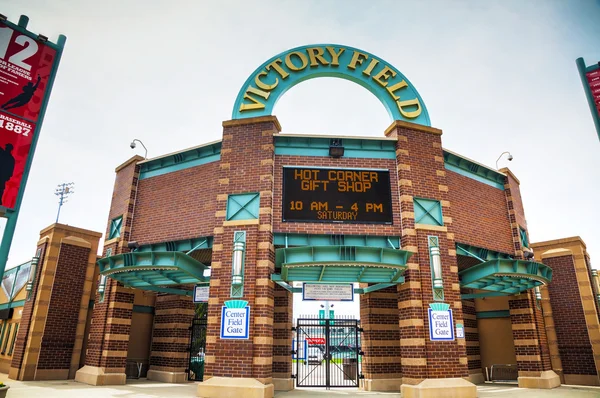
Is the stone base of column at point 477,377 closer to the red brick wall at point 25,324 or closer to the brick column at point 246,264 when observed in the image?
the brick column at point 246,264

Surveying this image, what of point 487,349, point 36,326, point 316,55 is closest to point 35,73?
point 316,55

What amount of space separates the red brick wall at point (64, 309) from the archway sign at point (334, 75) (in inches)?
437

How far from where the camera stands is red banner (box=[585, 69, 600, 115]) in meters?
11.3

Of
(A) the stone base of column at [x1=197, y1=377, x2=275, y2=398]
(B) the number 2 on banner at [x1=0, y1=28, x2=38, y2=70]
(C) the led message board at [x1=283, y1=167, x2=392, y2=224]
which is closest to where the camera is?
(B) the number 2 on banner at [x1=0, y1=28, x2=38, y2=70]

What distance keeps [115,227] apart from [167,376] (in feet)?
24.1

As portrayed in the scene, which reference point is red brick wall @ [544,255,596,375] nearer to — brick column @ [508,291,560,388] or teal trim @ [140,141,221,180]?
brick column @ [508,291,560,388]

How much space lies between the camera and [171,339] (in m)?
19.2

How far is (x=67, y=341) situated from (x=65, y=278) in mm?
2944

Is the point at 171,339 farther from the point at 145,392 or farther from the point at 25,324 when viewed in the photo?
the point at 25,324

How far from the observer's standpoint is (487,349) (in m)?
20.7

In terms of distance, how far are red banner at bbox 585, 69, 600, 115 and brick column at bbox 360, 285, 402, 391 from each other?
10.3 metres

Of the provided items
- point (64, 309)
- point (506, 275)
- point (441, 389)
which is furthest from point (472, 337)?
point (64, 309)

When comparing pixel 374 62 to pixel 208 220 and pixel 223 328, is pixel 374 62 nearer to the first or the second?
pixel 208 220

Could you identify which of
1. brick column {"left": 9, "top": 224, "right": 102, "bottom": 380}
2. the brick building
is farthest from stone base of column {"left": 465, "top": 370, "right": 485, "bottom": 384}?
brick column {"left": 9, "top": 224, "right": 102, "bottom": 380}
